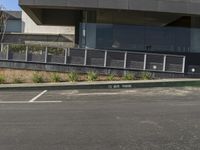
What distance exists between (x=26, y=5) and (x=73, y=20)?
379 inches

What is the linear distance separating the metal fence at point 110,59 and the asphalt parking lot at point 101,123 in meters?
7.65

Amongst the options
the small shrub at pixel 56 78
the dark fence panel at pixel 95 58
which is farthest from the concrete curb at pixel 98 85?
the dark fence panel at pixel 95 58

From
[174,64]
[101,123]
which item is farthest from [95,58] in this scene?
[101,123]

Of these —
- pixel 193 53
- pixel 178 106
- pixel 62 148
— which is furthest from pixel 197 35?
pixel 62 148

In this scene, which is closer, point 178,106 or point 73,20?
point 178,106

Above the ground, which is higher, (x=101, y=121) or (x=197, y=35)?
(x=197, y=35)

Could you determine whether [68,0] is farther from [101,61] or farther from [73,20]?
[73,20]

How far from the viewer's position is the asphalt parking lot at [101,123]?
8.47 metres

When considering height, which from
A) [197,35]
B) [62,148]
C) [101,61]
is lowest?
[62,148]

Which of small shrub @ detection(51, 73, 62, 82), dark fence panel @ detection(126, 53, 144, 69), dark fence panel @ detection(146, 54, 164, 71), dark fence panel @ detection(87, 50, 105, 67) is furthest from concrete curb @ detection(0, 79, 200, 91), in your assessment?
dark fence panel @ detection(87, 50, 105, 67)

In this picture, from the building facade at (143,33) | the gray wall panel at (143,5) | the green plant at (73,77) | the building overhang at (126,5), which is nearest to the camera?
the green plant at (73,77)

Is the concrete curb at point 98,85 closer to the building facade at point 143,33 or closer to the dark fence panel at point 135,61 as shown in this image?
the dark fence panel at point 135,61

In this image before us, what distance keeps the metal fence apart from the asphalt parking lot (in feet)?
25.1

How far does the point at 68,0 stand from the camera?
25547mm
